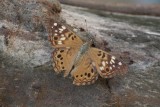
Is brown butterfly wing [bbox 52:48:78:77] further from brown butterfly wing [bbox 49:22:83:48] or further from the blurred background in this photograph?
the blurred background

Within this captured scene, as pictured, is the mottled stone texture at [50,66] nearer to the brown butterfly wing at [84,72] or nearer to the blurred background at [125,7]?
the brown butterfly wing at [84,72]

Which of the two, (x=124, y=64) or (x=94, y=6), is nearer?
(x=124, y=64)

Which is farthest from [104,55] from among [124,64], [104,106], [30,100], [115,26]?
[115,26]

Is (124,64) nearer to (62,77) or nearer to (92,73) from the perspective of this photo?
(92,73)

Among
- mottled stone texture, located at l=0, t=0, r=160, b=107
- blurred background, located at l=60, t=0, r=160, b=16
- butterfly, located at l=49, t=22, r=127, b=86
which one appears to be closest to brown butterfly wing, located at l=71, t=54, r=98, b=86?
butterfly, located at l=49, t=22, r=127, b=86

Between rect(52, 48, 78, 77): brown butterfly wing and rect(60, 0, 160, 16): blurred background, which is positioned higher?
rect(60, 0, 160, 16): blurred background

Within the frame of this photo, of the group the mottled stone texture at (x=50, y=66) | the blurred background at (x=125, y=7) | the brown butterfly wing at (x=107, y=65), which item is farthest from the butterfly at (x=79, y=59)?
the blurred background at (x=125, y=7)
